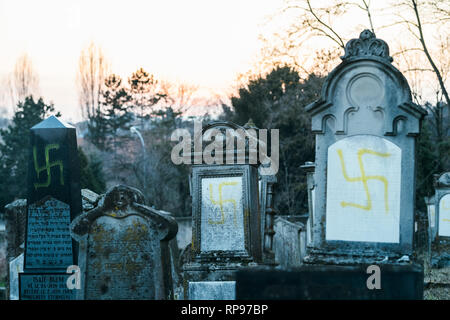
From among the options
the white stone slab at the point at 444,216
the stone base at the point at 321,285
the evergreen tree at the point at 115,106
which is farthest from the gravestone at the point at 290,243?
the evergreen tree at the point at 115,106

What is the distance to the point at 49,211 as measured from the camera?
9.57 meters

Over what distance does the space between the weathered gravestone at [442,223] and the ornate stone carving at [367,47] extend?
1004 cm

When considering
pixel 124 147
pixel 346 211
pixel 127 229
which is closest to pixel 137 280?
pixel 127 229

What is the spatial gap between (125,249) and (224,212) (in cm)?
268

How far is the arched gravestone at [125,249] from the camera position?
29.0 ft

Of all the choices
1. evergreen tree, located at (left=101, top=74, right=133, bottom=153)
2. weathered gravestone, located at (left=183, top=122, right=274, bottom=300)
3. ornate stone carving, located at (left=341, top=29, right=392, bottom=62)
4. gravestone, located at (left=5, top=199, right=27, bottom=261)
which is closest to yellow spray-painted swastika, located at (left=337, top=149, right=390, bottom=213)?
ornate stone carving, located at (left=341, top=29, right=392, bottom=62)

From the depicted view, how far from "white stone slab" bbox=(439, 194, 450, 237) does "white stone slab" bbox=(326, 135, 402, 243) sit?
32.8 feet

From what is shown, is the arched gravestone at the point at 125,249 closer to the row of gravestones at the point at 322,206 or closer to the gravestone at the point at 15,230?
the row of gravestones at the point at 322,206

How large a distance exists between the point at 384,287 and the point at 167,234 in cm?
299

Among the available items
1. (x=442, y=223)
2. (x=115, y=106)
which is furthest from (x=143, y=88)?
(x=442, y=223)

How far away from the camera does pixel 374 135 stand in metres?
9.55

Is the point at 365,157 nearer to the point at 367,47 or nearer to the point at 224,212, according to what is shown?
the point at 367,47

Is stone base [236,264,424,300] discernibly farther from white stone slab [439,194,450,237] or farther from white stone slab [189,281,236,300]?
white stone slab [439,194,450,237]
